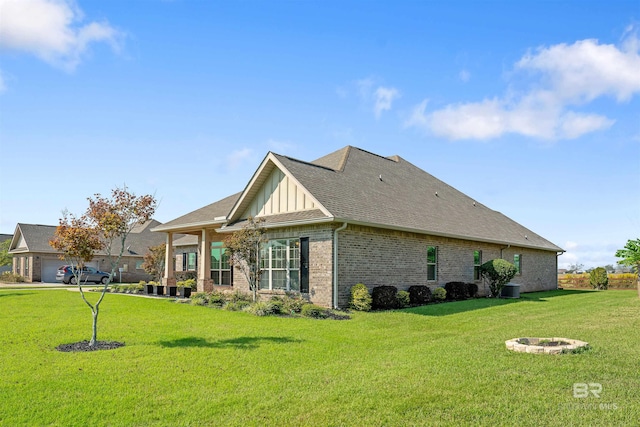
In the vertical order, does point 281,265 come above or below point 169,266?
above

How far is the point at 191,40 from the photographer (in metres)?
13.9

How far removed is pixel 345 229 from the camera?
650 inches

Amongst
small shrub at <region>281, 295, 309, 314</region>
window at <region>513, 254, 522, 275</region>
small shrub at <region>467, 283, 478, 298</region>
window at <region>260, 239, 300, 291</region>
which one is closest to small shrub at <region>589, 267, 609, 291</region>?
window at <region>513, 254, 522, 275</region>

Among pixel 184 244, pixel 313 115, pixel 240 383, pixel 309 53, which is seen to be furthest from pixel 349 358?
pixel 184 244

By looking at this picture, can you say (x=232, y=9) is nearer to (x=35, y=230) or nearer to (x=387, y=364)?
(x=387, y=364)

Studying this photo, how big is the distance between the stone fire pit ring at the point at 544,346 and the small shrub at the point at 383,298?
6.74m

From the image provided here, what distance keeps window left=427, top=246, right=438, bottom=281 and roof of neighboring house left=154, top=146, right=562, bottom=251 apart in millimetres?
957

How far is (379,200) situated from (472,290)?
670cm

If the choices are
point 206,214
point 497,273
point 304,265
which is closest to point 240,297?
point 304,265

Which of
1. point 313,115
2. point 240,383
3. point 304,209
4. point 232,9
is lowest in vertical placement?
point 240,383

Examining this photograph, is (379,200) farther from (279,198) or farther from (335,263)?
(335,263)

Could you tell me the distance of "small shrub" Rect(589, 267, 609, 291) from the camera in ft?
112

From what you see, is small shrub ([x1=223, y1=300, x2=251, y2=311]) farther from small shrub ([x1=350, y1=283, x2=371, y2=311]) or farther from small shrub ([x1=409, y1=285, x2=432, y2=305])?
small shrub ([x1=409, y1=285, x2=432, y2=305])

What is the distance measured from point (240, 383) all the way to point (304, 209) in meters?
10.8
